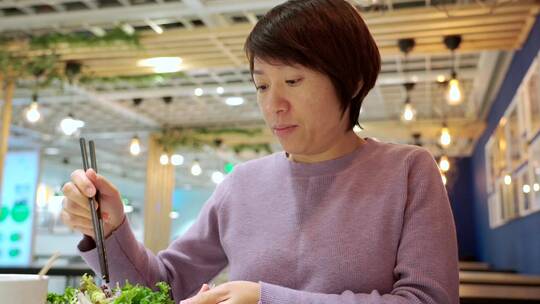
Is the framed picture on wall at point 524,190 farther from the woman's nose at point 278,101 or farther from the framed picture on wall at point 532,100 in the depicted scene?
the woman's nose at point 278,101

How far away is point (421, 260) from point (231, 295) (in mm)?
310

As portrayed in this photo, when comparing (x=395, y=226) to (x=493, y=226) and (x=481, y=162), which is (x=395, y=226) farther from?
(x=481, y=162)

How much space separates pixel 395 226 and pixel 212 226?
15.4 inches

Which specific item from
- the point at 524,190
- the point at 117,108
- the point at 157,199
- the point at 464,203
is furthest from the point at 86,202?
the point at 464,203

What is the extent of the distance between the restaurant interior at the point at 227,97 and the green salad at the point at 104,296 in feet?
3.19

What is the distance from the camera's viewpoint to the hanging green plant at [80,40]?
5.59 metres

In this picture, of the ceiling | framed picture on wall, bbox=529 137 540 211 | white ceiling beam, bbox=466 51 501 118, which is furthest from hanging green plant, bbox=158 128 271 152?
framed picture on wall, bbox=529 137 540 211

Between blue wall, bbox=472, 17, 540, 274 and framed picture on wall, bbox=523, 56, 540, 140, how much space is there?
17 centimetres

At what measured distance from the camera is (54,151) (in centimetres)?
1344

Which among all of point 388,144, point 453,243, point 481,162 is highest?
point 481,162

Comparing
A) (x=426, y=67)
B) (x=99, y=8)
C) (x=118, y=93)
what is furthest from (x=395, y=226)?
(x=118, y=93)

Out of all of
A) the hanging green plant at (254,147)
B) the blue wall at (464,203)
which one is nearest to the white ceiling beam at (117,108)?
the hanging green plant at (254,147)

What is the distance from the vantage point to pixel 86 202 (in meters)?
0.96

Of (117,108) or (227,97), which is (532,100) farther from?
(117,108)
